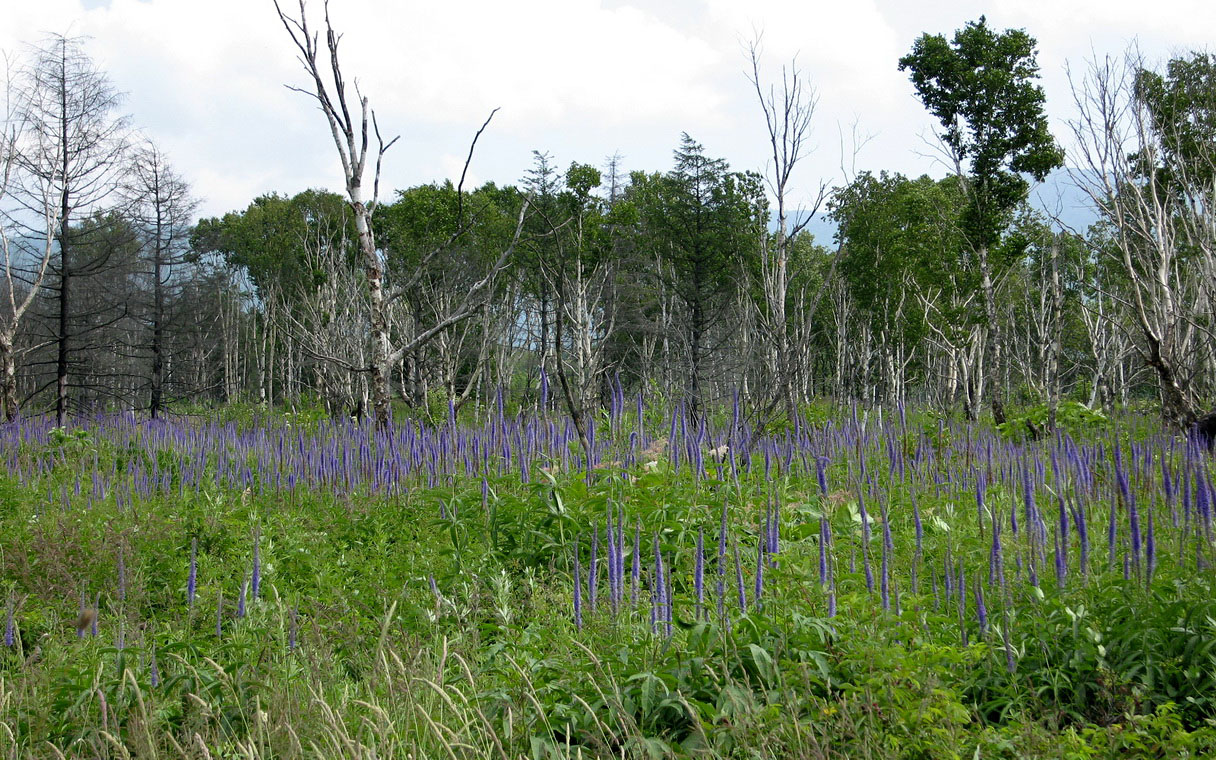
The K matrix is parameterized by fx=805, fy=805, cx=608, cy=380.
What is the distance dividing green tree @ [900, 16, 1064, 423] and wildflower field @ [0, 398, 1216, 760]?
1021cm

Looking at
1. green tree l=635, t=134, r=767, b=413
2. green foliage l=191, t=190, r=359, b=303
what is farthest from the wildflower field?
green foliage l=191, t=190, r=359, b=303

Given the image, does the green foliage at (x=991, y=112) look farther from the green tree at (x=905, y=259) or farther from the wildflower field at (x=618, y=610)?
the wildflower field at (x=618, y=610)

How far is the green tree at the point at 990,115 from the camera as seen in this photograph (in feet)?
55.9

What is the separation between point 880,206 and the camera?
3086cm

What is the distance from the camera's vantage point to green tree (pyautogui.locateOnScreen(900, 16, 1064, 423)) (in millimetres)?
17031

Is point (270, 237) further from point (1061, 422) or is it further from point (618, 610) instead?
point (618, 610)

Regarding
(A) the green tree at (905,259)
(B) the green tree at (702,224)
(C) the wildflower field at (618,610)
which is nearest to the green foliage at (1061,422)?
(C) the wildflower field at (618,610)

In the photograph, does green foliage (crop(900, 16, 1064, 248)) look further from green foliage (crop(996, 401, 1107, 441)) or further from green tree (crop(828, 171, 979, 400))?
green foliage (crop(996, 401, 1107, 441))

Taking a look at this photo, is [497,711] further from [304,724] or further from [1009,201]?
[1009,201]

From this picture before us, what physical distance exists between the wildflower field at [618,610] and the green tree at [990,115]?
1021cm

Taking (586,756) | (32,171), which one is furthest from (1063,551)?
(32,171)

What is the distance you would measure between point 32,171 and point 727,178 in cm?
1900

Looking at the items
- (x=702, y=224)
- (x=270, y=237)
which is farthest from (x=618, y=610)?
(x=270, y=237)

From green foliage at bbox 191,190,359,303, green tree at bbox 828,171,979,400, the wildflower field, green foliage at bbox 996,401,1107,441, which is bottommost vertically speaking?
the wildflower field
